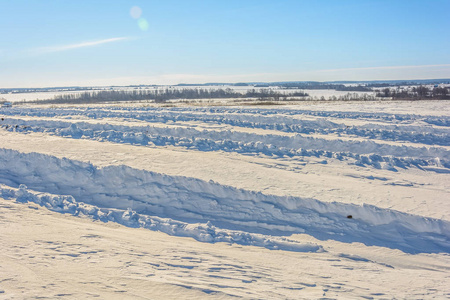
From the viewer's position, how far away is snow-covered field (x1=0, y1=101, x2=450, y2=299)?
4.83 metres

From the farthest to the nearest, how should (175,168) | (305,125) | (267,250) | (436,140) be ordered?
(305,125), (436,140), (175,168), (267,250)

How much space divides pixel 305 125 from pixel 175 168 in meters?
13.3

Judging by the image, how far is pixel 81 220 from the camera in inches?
281

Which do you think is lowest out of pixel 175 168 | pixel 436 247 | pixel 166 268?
pixel 436 247

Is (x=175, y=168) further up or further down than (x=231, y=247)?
further up

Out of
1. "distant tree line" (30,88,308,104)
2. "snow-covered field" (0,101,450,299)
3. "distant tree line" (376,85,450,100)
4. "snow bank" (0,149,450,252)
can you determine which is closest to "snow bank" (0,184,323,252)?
"snow-covered field" (0,101,450,299)

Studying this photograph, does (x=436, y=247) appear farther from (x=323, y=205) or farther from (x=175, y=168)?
(x=175, y=168)

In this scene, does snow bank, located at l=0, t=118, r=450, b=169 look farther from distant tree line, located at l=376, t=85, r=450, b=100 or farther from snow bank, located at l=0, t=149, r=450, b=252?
distant tree line, located at l=376, t=85, r=450, b=100

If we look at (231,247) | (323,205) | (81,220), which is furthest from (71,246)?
(323,205)

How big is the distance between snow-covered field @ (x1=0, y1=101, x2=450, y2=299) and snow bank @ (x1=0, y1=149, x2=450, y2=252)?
0.11 feet

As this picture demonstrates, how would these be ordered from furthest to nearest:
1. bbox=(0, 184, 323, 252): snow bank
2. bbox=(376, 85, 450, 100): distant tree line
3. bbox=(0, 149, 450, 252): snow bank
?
bbox=(376, 85, 450, 100): distant tree line, bbox=(0, 149, 450, 252): snow bank, bbox=(0, 184, 323, 252): snow bank

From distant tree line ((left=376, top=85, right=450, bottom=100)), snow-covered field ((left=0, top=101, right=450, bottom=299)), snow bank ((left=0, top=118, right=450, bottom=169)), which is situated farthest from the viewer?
distant tree line ((left=376, top=85, right=450, bottom=100))

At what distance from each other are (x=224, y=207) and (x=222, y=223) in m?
0.74

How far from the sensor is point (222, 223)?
7.52 metres
